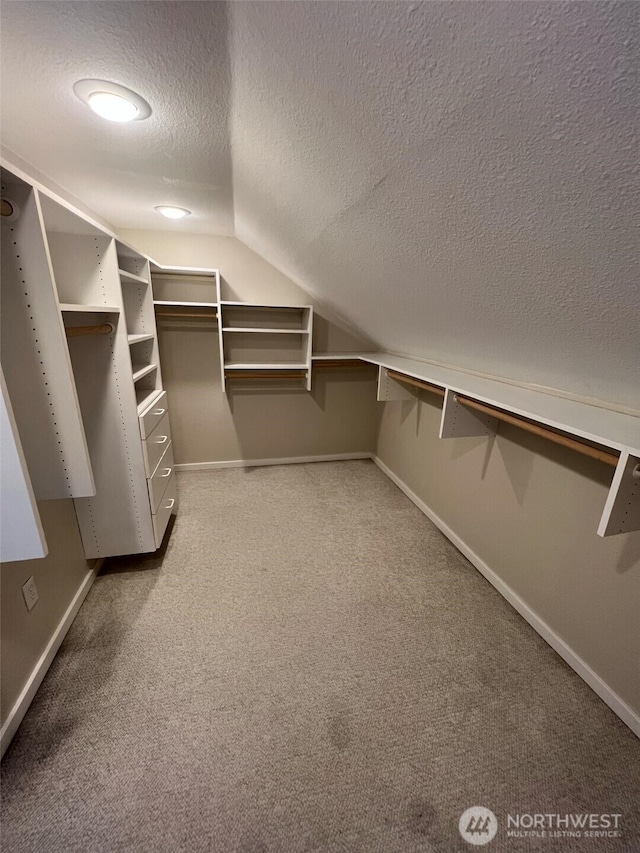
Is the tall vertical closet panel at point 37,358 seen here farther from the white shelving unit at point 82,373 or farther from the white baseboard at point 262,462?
the white baseboard at point 262,462

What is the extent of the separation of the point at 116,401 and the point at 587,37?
1874mm

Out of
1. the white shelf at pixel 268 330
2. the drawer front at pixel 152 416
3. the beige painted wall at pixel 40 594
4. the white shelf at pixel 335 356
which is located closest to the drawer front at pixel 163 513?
the beige painted wall at pixel 40 594

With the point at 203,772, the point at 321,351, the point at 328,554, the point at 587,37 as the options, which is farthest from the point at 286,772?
the point at 321,351

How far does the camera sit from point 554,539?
Result: 1591 millimetres

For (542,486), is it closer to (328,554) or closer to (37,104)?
(328,554)

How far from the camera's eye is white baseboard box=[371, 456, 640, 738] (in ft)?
4.30

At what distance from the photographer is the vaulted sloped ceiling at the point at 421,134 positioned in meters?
0.54

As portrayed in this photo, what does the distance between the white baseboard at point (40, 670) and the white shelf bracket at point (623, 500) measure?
2.09m

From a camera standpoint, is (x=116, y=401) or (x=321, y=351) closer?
(x=116, y=401)

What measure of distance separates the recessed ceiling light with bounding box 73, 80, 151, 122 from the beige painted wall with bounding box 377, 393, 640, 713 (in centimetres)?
203

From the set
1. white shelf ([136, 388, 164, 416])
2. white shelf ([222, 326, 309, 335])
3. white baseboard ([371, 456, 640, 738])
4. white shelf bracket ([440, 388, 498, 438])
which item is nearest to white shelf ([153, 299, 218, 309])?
white shelf ([222, 326, 309, 335])

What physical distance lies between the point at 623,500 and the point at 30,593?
2176 mm

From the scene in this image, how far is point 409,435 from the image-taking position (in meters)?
2.91

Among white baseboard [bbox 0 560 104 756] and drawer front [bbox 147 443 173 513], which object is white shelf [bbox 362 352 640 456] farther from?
white baseboard [bbox 0 560 104 756]
